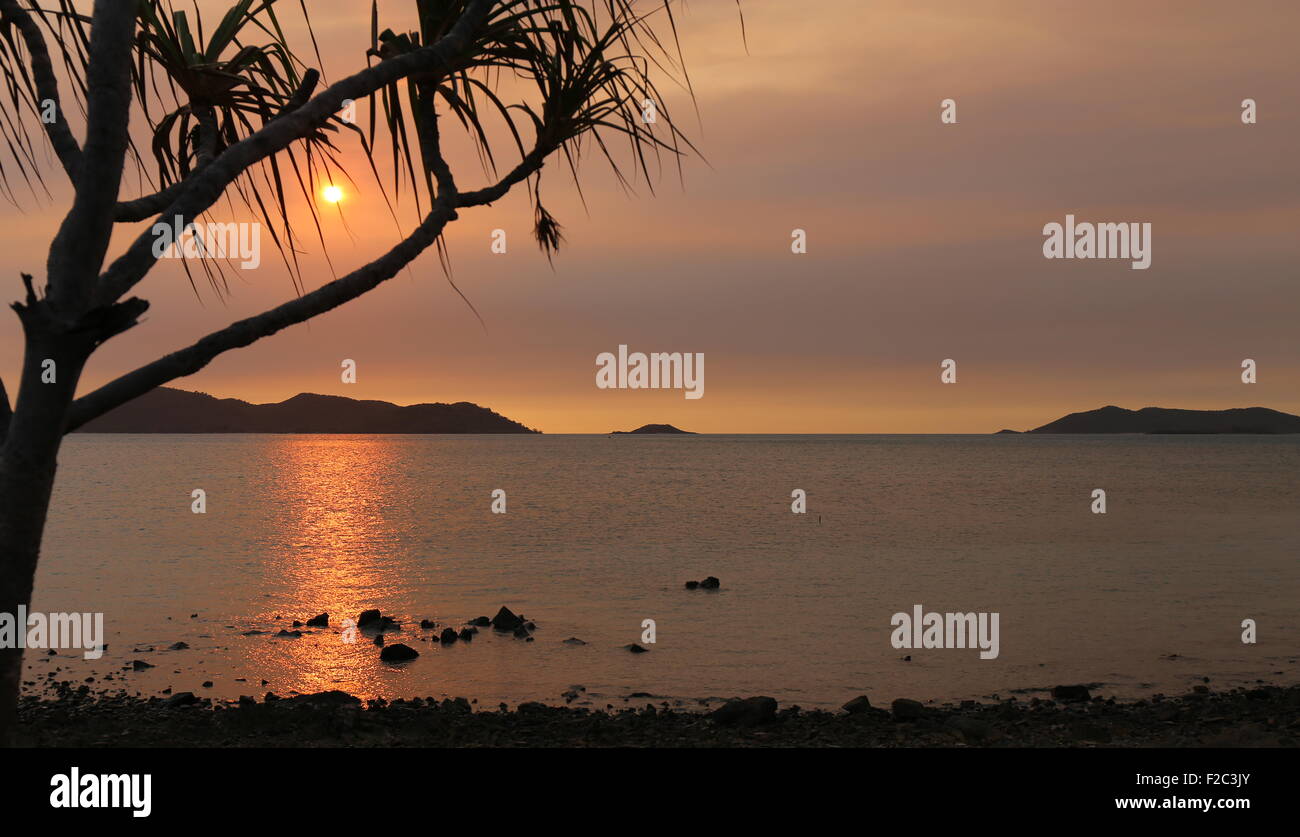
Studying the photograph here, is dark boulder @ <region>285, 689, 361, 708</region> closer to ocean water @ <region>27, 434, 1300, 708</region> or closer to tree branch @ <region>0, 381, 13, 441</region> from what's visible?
ocean water @ <region>27, 434, 1300, 708</region>

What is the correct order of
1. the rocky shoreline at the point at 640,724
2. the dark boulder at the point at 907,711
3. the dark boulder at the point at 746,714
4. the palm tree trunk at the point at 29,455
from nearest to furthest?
the palm tree trunk at the point at 29,455 → the rocky shoreline at the point at 640,724 → the dark boulder at the point at 746,714 → the dark boulder at the point at 907,711

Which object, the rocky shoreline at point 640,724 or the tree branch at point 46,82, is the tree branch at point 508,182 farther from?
the rocky shoreline at point 640,724

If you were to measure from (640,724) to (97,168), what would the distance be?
1140 cm

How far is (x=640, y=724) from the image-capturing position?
48.3ft

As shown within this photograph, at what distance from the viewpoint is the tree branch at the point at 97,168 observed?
5316 millimetres

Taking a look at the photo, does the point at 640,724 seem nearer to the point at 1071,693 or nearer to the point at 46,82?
the point at 1071,693

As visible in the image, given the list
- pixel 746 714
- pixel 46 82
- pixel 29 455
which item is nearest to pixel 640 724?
pixel 746 714

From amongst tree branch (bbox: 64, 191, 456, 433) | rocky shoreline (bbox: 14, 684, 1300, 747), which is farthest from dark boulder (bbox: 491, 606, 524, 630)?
tree branch (bbox: 64, 191, 456, 433)

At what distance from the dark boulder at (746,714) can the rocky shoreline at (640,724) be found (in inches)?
0.7

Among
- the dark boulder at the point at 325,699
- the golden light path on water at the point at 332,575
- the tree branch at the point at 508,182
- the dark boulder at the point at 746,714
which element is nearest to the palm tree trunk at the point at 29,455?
the tree branch at the point at 508,182

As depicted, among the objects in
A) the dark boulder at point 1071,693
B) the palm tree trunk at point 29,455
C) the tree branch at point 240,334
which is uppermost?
the tree branch at point 240,334

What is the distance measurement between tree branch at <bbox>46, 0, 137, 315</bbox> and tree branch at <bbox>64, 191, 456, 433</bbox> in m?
0.51
